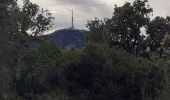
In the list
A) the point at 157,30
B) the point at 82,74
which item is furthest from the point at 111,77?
the point at 157,30

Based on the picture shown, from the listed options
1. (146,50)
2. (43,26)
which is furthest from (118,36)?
(43,26)

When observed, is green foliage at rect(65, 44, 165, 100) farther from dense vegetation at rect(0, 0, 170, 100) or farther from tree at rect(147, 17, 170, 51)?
tree at rect(147, 17, 170, 51)

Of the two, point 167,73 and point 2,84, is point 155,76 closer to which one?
point 167,73

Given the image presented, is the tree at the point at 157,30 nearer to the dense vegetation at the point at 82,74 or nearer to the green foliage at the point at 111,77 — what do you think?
the dense vegetation at the point at 82,74

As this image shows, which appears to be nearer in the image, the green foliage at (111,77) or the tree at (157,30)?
the green foliage at (111,77)

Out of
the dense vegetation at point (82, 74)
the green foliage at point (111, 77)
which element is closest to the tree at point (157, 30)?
the dense vegetation at point (82, 74)

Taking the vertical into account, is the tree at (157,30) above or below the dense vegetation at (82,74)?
above

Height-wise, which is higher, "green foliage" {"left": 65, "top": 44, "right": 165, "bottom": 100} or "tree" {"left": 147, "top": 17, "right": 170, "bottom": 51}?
"tree" {"left": 147, "top": 17, "right": 170, "bottom": 51}

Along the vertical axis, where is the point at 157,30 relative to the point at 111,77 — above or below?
above

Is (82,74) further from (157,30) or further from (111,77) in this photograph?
(157,30)

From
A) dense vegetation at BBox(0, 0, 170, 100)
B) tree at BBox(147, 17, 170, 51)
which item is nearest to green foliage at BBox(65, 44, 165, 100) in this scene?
dense vegetation at BBox(0, 0, 170, 100)

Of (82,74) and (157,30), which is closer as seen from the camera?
(82,74)

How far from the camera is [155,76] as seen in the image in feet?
177

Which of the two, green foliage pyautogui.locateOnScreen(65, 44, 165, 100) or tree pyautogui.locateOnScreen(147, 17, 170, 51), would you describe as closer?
green foliage pyautogui.locateOnScreen(65, 44, 165, 100)
